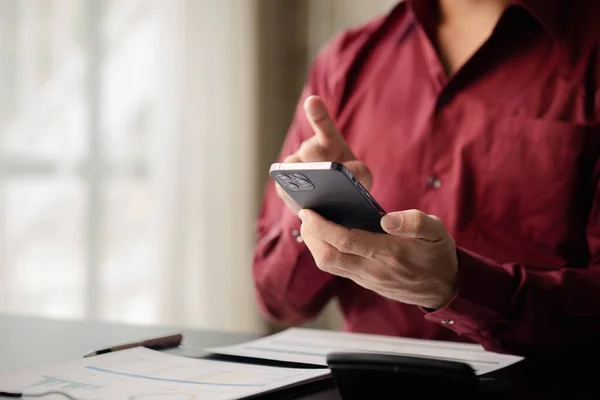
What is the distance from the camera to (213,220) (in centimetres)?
238

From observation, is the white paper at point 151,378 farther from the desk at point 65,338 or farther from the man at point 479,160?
the man at point 479,160

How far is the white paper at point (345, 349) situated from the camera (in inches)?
30.4

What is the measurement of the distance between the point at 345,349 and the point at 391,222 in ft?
0.69

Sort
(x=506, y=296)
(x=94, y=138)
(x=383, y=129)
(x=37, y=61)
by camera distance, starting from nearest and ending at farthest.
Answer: (x=506, y=296) → (x=383, y=129) → (x=37, y=61) → (x=94, y=138)

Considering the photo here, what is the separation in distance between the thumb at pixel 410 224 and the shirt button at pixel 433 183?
1.31 feet

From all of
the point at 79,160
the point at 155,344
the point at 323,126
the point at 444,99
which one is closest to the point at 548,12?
the point at 444,99

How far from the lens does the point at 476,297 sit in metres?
0.85

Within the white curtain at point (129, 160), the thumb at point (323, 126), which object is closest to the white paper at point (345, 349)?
the thumb at point (323, 126)

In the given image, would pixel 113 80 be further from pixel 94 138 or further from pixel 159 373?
pixel 159 373

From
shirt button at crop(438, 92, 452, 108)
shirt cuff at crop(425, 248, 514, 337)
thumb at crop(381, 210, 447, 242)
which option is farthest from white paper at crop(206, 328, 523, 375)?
shirt button at crop(438, 92, 452, 108)

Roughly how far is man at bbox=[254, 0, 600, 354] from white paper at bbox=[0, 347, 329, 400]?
0.25 metres

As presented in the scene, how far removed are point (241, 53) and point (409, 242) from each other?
1.86 meters

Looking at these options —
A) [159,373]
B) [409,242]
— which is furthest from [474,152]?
[159,373]

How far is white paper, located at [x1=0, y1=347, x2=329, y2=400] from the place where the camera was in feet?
2.00
